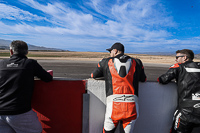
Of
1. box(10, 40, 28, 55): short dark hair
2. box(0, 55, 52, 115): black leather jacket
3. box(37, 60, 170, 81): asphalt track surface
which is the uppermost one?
box(10, 40, 28, 55): short dark hair

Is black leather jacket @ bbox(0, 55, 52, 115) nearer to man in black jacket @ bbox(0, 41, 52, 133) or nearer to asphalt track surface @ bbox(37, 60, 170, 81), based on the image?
man in black jacket @ bbox(0, 41, 52, 133)

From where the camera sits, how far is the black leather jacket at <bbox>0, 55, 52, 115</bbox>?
1.61 metres

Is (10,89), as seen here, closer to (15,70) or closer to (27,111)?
(15,70)

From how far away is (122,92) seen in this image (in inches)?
68.7

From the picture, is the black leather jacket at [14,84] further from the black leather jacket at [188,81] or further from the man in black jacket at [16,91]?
the black leather jacket at [188,81]

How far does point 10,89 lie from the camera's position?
63.6 inches

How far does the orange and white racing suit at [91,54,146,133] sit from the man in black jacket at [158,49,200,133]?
753 millimetres

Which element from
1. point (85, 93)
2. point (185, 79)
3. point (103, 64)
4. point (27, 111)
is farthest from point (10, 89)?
point (185, 79)

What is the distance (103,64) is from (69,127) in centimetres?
136

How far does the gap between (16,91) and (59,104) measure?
80 cm

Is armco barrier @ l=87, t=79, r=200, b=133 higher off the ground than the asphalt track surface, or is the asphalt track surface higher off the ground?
armco barrier @ l=87, t=79, r=200, b=133

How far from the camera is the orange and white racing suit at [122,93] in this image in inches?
67.7

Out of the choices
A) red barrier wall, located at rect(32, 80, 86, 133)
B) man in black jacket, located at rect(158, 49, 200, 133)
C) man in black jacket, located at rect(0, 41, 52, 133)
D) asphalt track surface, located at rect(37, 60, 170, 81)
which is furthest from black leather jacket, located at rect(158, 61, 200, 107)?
asphalt track surface, located at rect(37, 60, 170, 81)

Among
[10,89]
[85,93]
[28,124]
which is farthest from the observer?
[85,93]
